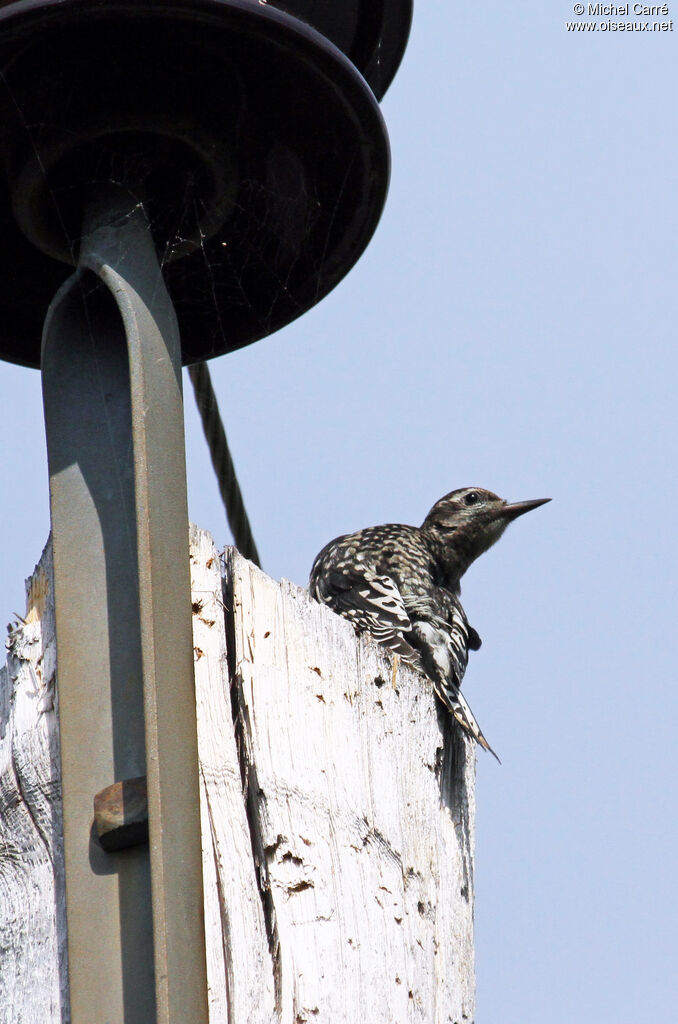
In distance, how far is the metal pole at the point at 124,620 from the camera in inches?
68.4

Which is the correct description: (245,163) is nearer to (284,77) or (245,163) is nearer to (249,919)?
(284,77)

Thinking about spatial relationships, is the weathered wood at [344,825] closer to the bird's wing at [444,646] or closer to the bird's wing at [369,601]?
the bird's wing at [444,646]

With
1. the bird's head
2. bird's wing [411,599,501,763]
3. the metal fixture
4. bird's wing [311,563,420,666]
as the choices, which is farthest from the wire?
the bird's head

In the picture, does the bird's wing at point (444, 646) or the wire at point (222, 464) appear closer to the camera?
the wire at point (222, 464)

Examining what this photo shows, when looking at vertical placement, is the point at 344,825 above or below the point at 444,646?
below

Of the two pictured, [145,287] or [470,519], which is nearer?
[145,287]

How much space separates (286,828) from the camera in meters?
2.04

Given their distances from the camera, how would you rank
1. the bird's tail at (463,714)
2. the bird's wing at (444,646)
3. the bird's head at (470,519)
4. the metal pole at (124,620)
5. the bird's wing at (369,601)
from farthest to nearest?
the bird's head at (470,519), the bird's wing at (369,601), the bird's wing at (444,646), the bird's tail at (463,714), the metal pole at (124,620)

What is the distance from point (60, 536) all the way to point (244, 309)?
0.67 m

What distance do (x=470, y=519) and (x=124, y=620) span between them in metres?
5.26

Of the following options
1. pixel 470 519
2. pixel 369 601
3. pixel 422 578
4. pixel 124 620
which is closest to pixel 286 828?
pixel 124 620

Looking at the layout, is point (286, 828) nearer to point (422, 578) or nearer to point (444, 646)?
point (444, 646)

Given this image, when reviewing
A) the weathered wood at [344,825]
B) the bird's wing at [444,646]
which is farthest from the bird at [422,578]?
the weathered wood at [344,825]

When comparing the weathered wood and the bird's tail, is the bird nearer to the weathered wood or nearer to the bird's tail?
the bird's tail
